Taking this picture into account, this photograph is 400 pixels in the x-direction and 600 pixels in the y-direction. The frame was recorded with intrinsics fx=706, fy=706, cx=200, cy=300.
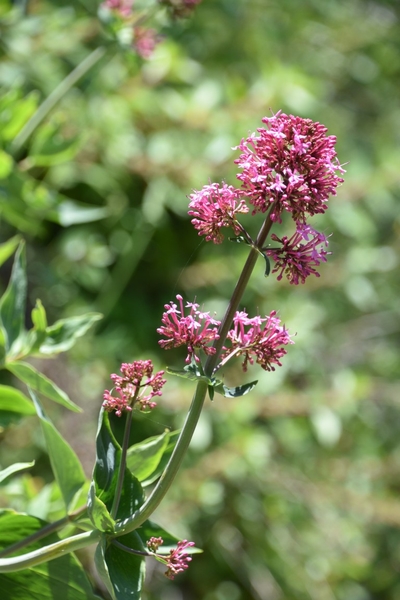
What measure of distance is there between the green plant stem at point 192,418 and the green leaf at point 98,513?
0.02 meters

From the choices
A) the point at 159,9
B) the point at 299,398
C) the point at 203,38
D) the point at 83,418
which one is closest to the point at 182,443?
the point at 159,9

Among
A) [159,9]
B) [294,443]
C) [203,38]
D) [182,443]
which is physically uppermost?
[203,38]

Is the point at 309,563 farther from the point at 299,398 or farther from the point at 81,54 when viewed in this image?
the point at 81,54

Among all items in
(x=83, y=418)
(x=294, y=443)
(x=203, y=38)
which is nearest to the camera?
(x=83, y=418)

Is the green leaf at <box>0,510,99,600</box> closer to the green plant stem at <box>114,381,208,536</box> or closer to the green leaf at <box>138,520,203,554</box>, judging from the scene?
the green leaf at <box>138,520,203,554</box>

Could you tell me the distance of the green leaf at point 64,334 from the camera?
1010 millimetres

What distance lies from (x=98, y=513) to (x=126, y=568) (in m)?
0.08

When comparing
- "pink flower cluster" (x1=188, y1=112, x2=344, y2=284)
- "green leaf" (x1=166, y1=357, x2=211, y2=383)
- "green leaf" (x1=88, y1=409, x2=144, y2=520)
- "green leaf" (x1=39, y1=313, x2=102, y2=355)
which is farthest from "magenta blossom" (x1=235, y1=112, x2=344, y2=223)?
"green leaf" (x1=39, y1=313, x2=102, y2=355)

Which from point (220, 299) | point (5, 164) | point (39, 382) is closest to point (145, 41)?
point (5, 164)

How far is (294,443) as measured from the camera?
2.29m

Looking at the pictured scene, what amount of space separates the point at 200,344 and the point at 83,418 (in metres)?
1.27

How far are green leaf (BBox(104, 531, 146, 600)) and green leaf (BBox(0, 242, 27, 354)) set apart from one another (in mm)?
445

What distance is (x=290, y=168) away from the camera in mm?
584

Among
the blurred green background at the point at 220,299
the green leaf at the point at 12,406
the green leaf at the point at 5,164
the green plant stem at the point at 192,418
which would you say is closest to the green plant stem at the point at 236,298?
the green plant stem at the point at 192,418
